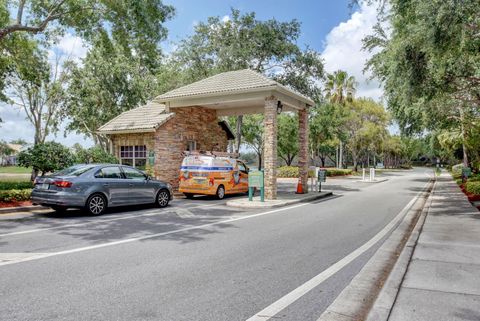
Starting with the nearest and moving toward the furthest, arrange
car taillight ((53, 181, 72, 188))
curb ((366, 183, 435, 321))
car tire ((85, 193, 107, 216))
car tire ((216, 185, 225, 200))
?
1. curb ((366, 183, 435, 321))
2. car taillight ((53, 181, 72, 188))
3. car tire ((85, 193, 107, 216))
4. car tire ((216, 185, 225, 200))

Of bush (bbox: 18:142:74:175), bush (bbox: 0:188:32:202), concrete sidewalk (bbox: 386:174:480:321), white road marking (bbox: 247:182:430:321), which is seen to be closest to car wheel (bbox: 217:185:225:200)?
bush (bbox: 0:188:32:202)

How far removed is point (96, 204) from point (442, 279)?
9248mm

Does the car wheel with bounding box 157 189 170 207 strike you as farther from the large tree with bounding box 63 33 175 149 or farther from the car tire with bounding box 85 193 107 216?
the large tree with bounding box 63 33 175 149

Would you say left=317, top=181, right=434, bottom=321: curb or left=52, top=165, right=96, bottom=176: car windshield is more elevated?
left=52, top=165, right=96, bottom=176: car windshield

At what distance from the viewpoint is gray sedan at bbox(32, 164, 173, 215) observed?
1027 centimetres

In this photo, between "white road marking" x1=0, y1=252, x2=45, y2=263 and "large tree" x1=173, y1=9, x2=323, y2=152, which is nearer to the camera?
"white road marking" x1=0, y1=252, x2=45, y2=263

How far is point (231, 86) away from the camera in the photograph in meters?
16.5

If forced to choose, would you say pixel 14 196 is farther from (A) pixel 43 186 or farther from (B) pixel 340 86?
(B) pixel 340 86

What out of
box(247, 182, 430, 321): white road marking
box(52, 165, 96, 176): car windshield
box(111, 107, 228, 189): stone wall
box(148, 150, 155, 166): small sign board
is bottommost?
box(247, 182, 430, 321): white road marking

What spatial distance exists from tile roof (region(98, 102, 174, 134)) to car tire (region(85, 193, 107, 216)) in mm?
6320

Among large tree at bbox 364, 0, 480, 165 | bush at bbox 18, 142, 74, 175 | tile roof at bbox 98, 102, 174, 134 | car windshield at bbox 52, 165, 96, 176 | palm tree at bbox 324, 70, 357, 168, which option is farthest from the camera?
palm tree at bbox 324, 70, 357, 168

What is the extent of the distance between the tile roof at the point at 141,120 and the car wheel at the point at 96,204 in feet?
20.7

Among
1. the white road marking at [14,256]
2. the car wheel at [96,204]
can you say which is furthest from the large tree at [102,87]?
the white road marking at [14,256]

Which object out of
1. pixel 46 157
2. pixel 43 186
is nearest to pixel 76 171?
pixel 43 186
